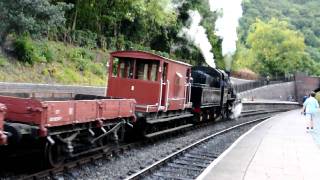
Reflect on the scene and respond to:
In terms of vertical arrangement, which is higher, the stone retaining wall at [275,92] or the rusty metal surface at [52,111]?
the stone retaining wall at [275,92]

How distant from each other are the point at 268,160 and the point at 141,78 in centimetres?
546

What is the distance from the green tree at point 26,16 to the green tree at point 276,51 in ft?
209

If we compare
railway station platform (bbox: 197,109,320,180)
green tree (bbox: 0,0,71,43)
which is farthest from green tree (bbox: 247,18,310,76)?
railway station platform (bbox: 197,109,320,180)

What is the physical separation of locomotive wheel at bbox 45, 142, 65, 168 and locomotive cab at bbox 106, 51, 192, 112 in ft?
16.6

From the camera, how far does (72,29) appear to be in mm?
34375

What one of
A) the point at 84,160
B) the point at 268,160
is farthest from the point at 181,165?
the point at 84,160

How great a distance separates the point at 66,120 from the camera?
10.4m

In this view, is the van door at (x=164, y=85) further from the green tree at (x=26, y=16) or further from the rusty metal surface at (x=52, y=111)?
the green tree at (x=26, y=16)

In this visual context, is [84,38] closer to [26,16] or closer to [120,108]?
[26,16]

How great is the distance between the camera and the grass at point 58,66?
83.4 feet

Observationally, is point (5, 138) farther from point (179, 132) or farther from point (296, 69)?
point (296, 69)

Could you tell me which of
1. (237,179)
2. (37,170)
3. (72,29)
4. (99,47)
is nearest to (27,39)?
(72,29)

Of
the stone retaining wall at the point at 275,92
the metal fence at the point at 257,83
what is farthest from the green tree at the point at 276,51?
the stone retaining wall at the point at 275,92

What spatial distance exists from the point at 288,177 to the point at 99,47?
28.4 m
